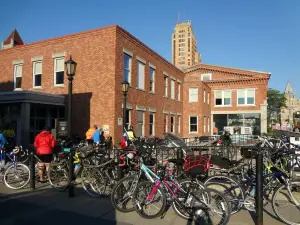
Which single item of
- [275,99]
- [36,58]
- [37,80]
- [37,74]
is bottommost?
[37,80]

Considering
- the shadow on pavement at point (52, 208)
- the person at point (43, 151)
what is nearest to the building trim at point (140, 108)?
the person at point (43, 151)

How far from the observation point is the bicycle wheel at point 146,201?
5301 mm

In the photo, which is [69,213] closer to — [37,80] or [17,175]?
[17,175]

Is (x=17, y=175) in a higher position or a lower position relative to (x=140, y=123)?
lower

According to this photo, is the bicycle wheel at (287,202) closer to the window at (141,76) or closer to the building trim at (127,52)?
the building trim at (127,52)

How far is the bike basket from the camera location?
17.7ft

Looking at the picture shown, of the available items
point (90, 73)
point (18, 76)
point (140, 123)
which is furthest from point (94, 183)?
point (18, 76)

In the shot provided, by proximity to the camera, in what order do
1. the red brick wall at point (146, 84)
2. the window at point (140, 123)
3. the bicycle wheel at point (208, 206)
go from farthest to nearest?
the window at point (140, 123) → the red brick wall at point (146, 84) → the bicycle wheel at point (208, 206)

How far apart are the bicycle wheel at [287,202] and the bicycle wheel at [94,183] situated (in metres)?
3.86

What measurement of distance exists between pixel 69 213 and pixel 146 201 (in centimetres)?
167

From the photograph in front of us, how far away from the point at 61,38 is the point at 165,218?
1481cm

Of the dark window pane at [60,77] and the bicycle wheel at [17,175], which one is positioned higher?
the dark window pane at [60,77]

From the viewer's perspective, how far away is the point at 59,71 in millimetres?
17312

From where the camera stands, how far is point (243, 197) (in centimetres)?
535
